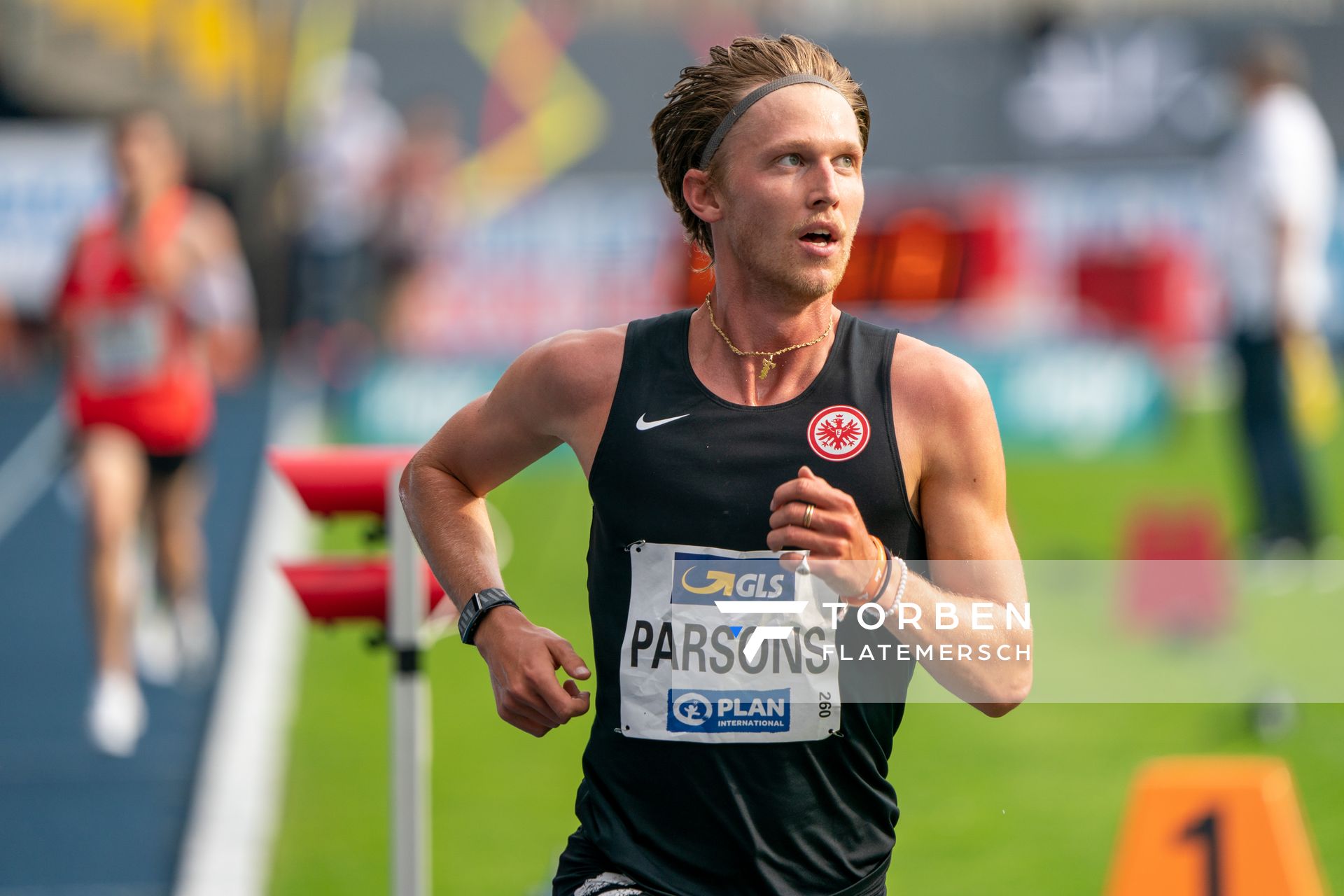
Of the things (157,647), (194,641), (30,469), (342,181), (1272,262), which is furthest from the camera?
(342,181)

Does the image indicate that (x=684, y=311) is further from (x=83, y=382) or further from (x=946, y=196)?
(x=946, y=196)

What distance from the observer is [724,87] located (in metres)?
Answer: 2.93

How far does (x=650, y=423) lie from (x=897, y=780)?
4383mm

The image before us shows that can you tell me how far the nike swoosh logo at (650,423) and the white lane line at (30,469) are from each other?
10648 mm

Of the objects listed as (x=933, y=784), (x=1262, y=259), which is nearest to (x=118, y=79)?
(x=1262, y=259)

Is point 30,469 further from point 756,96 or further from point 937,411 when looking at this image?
point 937,411

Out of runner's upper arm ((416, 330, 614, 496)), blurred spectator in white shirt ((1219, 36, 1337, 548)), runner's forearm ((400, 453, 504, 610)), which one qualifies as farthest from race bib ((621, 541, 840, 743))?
blurred spectator in white shirt ((1219, 36, 1337, 548))

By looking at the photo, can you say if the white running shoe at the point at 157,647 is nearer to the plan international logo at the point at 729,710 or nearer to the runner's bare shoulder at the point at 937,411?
the plan international logo at the point at 729,710

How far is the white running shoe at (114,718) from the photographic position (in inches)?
305

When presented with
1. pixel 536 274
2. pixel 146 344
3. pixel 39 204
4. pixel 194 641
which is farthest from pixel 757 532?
pixel 39 204

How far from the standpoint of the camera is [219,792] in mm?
6980

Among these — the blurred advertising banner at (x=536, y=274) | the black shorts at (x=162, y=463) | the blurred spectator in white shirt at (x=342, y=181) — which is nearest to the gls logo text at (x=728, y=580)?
the black shorts at (x=162, y=463)

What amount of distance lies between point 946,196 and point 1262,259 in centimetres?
980

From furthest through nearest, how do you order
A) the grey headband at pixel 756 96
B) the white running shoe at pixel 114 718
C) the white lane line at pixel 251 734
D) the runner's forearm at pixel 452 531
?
the white running shoe at pixel 114 718 < the white lane line at pixel 251 734 < the runner's forearm at pixel 452 531 < the grey headband at pixel 756 96
